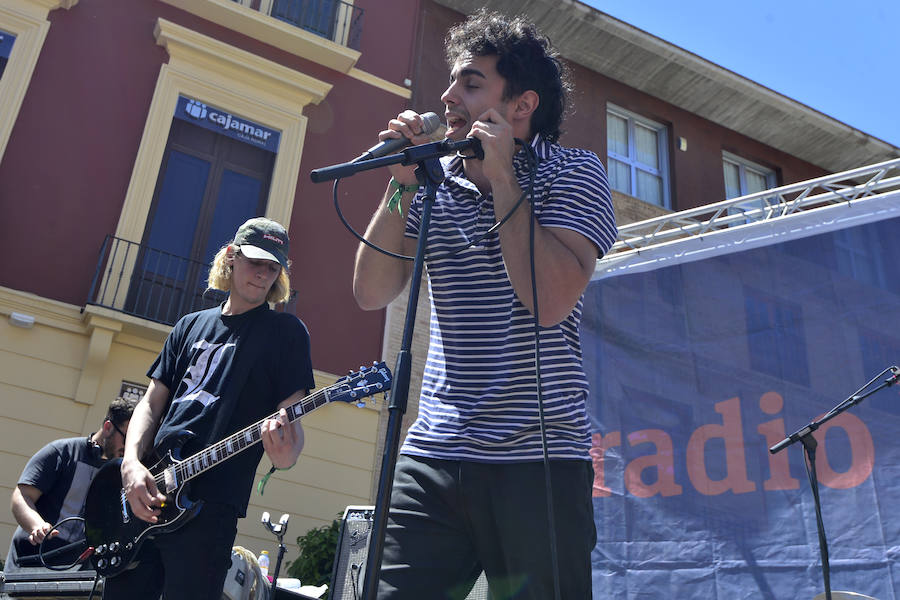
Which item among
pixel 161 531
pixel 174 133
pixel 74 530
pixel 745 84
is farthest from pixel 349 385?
pixel 745 84

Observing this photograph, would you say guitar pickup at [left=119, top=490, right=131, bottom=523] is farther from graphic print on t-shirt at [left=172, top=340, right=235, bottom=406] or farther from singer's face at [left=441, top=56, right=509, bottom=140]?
singer's face at [left=441, top=56, right=509, bottom=140]

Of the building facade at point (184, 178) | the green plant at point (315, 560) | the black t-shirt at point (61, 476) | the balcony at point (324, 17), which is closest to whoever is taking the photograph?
the black t-shirt at point (61, 476)

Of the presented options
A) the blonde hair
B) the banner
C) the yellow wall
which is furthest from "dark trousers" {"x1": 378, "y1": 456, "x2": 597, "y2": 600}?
the yellow wall

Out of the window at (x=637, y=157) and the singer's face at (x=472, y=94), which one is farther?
the window at (x=637, y=157)

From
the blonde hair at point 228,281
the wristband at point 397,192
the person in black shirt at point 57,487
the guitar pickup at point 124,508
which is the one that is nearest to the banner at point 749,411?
the person in black shirt at point 57,487

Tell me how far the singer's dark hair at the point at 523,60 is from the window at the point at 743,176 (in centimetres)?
1197

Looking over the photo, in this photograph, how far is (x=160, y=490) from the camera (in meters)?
2.80

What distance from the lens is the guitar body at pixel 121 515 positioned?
8.68ft

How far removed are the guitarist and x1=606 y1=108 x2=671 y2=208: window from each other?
9.83 meters

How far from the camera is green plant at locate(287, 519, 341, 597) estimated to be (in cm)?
741

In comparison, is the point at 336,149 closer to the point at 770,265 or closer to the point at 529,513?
the point at 770,265

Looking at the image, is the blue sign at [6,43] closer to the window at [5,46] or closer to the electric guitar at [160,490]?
the window at [5,46]

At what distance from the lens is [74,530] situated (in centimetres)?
409

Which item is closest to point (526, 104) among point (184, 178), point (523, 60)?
point (523, 60)
